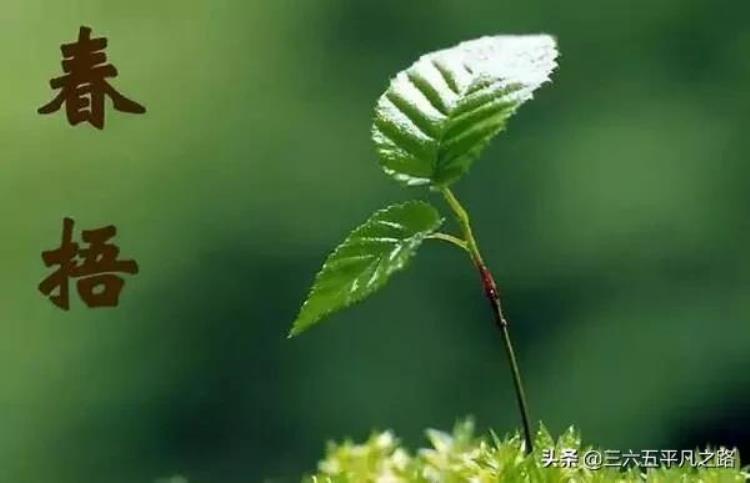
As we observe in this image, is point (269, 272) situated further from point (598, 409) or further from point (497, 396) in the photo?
point (598, 409)

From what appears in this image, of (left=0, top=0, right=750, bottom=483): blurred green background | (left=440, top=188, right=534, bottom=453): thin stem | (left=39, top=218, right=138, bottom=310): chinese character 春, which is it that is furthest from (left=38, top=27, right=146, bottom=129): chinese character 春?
(left=0, top=0, right=750, bottom=483): blurred green background

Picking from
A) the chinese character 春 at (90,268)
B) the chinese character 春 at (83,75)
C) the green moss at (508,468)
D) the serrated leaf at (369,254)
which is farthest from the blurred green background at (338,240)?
the serrated leaf at (369,254)

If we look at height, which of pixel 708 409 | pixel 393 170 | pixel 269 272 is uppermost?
pixel 269 272

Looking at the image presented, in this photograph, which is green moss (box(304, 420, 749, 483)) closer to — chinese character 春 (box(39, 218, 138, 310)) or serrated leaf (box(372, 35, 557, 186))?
serrated leaf (box(372, 35, 557, 186))

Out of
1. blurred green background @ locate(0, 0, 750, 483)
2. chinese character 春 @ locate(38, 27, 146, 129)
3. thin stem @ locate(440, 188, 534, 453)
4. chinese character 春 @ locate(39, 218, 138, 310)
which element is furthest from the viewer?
blurred green background @ locate(0, 0, 750, 483)

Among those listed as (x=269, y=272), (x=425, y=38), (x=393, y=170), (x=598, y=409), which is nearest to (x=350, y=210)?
(x=269, y=272)
